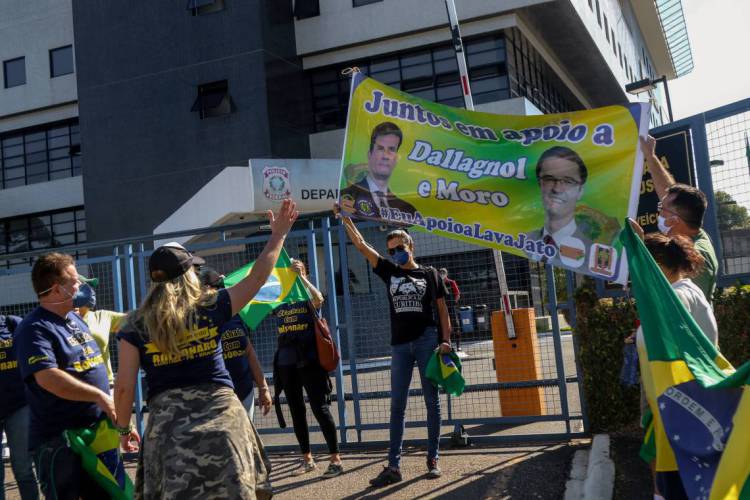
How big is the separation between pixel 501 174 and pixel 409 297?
4.37ft

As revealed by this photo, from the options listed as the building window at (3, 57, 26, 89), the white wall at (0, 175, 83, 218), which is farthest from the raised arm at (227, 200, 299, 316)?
the building window at (3, 57, 26, 89)

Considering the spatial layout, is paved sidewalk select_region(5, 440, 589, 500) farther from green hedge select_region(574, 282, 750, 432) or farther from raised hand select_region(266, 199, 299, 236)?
Result: raised hand select_region(266, 199, 299, 236)

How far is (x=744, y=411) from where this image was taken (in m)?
3.49

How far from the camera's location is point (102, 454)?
439cm

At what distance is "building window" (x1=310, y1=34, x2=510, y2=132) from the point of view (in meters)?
23.8

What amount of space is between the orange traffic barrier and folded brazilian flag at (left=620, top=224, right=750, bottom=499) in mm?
3834

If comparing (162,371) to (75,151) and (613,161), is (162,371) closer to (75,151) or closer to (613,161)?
(613,161)

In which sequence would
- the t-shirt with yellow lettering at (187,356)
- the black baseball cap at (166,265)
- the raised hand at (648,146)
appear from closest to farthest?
1. the t-shirt with yellow lettering at (187,356)
2. the black baseball cap at (166,265)
3. the raised hand at (648,146)

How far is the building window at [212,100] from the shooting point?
24172 millimetres

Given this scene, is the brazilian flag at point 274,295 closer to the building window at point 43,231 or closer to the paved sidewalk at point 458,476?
the paved sidewalk at point 458,476

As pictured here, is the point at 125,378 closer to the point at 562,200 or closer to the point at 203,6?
the point at 562,200

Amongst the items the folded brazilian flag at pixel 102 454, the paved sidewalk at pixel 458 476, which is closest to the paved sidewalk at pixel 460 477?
the paved sidewalk at pixel 458 476

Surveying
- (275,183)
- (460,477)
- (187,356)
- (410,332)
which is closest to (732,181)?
(410,332)

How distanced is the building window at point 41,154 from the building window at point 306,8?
35.5 ft
